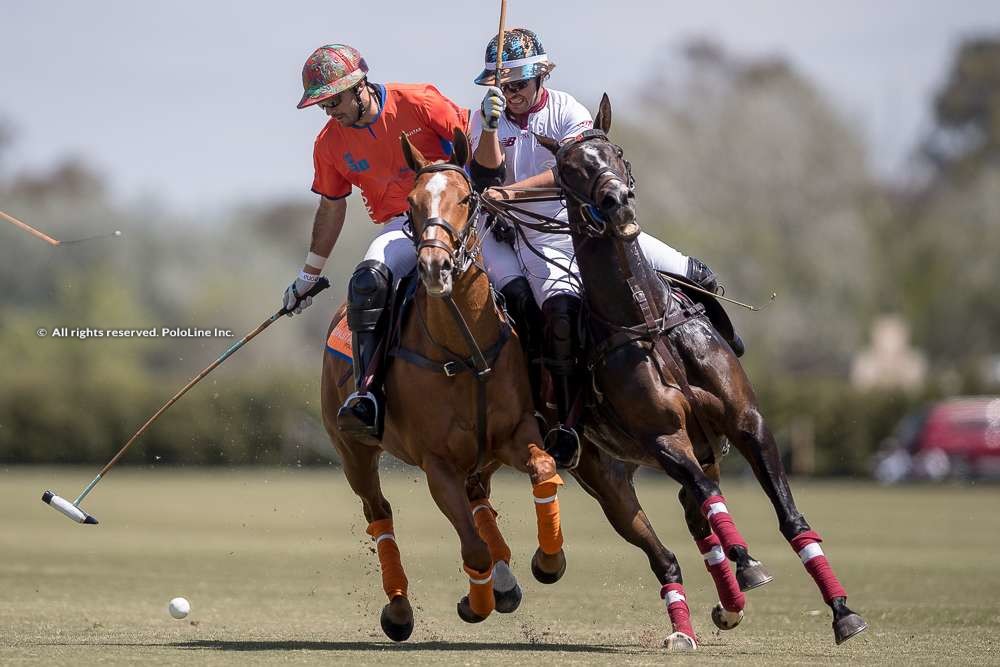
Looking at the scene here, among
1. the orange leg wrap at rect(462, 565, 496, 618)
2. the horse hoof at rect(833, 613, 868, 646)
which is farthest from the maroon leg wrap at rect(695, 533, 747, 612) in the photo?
the orange leg wrap at rect(462, 565, 496, 618)

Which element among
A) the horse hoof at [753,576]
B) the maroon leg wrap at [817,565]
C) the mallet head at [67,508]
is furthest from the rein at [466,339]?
the mallet head at [67,508]

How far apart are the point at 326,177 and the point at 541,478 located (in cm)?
282

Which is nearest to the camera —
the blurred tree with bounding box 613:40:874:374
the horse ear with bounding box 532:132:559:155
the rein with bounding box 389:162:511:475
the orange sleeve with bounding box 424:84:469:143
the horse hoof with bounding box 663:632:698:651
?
the rein with bounding box 389:162:511:475

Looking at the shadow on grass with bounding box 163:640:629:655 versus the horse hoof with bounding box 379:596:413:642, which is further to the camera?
the horse hoof with bounding box 379:596:413:642

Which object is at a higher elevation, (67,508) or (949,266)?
(67,508)

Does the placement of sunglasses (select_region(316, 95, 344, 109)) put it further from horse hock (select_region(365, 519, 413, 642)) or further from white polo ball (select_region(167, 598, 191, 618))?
white polo ball (select_region(167, 598, 191, 618))

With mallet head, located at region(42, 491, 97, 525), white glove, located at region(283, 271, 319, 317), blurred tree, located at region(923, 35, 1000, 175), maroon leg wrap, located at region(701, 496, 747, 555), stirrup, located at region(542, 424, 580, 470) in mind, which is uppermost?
white glove, located at region(283, 271, 319, 317)

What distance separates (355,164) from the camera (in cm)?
970

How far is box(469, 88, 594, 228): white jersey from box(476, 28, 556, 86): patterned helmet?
0.24 m

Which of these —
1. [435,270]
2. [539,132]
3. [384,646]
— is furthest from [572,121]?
[384,646]

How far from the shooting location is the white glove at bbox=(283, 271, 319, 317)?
33.5 feet

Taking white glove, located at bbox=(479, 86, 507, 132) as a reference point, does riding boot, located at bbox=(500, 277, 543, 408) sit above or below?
below

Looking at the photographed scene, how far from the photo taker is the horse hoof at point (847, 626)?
8016 millimetres

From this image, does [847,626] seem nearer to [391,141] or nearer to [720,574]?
[720,574]
